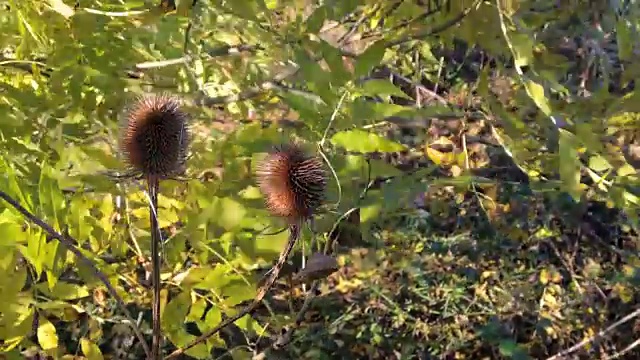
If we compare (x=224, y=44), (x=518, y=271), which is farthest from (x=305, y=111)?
(x=518, y=271)

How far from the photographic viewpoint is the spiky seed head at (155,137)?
1.03 m

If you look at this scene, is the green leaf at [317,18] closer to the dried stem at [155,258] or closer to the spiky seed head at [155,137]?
the spiky seed head at [155,137]

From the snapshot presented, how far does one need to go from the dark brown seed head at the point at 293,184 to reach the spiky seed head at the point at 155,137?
0.11 m

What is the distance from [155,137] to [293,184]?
19 cm

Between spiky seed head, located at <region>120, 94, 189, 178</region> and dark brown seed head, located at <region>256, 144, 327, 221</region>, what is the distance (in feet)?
0.37

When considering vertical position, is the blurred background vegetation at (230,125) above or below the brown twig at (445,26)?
below

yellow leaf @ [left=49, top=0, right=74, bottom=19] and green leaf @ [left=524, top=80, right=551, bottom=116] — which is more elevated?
yellow leaf @ [left=49, top=0, right=74, bottom=19]

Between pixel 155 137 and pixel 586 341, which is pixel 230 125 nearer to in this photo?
pixel 155 137

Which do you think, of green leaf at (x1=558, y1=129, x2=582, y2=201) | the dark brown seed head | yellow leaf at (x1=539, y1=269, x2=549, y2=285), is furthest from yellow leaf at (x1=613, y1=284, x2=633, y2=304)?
the dark brown seed head

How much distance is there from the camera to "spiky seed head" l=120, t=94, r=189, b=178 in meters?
1.03

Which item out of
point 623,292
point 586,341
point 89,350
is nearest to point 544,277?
point 623,292

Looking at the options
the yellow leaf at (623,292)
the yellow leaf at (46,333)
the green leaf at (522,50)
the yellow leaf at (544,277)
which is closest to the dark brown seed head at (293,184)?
the green leaf at (522,50)

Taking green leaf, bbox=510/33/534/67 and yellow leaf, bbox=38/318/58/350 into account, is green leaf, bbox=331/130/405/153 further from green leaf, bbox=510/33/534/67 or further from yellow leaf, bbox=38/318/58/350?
yellow leaf, bbox=38/318/58/350

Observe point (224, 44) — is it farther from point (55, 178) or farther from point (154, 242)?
point (154, 242)
